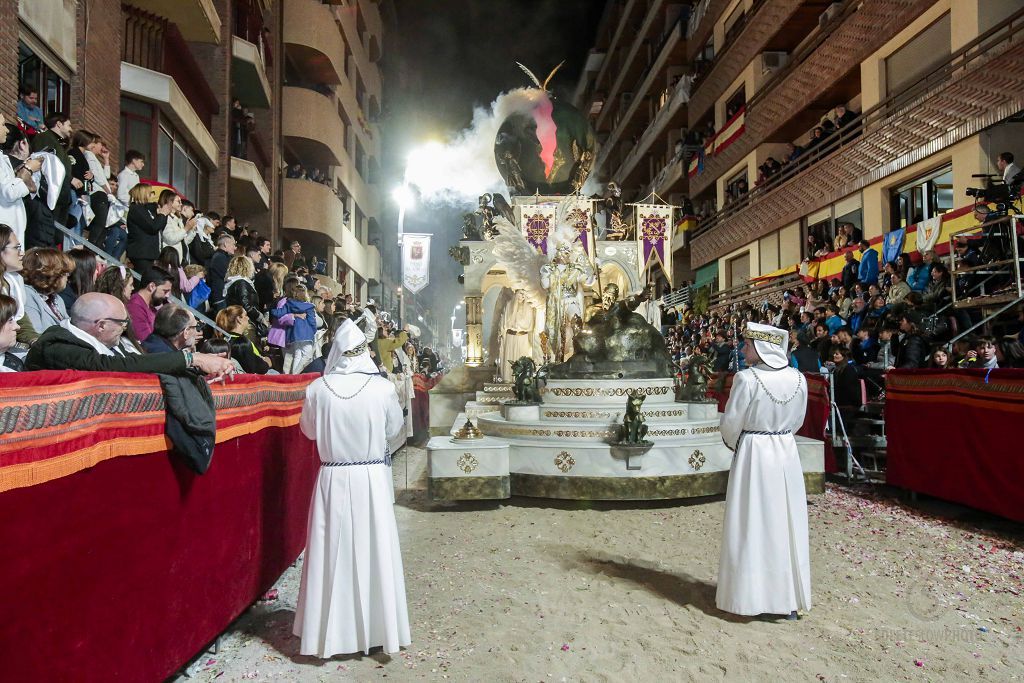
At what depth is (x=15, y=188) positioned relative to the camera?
583 cm

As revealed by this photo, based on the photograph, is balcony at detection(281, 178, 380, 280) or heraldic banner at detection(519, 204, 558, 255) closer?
heraldic banner at detection(519, 204, 558, 255)

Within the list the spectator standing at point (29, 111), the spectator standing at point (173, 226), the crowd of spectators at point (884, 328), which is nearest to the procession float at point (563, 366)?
the crowd of spectators at point (884, 328)

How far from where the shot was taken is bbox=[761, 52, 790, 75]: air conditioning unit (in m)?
24.8

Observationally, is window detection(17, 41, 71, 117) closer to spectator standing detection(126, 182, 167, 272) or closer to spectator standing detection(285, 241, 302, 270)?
spectator standing detection(126, 182, 167, 272)

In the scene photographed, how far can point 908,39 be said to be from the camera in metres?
16.2

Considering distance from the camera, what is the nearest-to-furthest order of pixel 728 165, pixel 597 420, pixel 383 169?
1. pixel 597 420
2. pixel 728 165
3. pixel 383 169

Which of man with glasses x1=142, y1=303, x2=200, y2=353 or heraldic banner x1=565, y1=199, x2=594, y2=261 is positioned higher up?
heraldic banner x1=565, y1=199, x2=594, y2=261

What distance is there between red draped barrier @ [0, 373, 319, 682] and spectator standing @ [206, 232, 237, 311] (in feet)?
18.1

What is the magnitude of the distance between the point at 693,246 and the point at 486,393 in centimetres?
2085

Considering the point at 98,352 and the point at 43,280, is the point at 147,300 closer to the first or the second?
the point at 43,280

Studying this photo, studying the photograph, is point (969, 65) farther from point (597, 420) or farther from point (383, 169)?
point (383, 169)

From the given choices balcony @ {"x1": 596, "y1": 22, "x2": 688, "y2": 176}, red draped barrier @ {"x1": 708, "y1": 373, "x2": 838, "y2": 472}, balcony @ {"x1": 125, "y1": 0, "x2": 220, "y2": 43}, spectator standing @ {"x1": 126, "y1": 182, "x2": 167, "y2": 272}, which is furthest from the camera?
balcony @ {"x1": 596, "y1": 22, "x2": 688, "y2": 176}

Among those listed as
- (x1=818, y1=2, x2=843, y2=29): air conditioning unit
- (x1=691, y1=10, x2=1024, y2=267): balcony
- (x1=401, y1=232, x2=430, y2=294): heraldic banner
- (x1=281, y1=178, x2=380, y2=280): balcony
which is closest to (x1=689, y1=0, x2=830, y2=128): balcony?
(x1=818, y1=2, x2=843, y2=29): air conditioning unit

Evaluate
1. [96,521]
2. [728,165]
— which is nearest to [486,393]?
[96,521]
